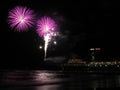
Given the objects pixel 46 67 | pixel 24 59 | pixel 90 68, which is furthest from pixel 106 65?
pixel 24 59

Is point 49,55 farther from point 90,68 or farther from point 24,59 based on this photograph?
point 90,68

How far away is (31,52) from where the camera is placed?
9194cm

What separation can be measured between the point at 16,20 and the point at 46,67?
901 inches

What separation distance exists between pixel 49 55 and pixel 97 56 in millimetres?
19135

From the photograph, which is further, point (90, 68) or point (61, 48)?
point (61, 48)

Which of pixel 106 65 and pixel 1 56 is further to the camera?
pixel 1 56

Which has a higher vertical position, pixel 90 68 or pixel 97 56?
pixel 97 56

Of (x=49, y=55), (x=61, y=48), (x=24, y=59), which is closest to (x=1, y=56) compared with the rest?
(x=24, y=59)

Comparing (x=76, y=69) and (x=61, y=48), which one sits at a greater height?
(x=61, y=48)

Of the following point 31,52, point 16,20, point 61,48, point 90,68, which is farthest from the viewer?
point 61,48

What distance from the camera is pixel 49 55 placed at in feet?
311

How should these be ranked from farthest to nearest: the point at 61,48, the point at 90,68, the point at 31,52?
the point at 61,48, the point at 31,52, the point at 90,68

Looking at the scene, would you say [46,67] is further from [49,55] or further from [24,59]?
[49,55]

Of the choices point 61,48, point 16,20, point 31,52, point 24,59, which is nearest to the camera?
point 16,20
